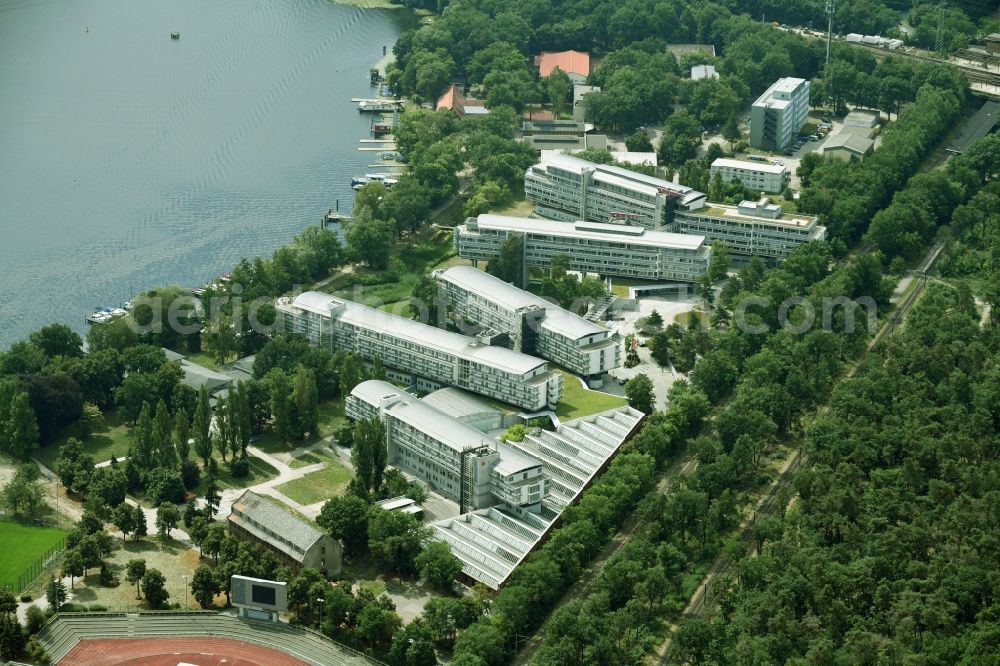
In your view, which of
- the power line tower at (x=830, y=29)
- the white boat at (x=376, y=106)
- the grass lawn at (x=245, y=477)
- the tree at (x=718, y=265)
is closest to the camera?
the grass lawn at (x=245, y=477)

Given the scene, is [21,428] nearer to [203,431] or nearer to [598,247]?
[203,431]

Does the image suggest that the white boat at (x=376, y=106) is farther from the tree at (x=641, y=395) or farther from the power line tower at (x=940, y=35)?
the tree at (x=641, y=395)

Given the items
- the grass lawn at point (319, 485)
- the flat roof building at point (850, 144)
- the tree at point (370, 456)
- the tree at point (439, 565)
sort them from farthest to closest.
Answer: the flat roof building at point (850, 144)
the grass lawn at point (319, 485)
the tree at point (370, 456)
the tree at point (439, 565)

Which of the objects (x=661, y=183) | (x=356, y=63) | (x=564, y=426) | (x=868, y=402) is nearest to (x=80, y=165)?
(x=356, y=63)

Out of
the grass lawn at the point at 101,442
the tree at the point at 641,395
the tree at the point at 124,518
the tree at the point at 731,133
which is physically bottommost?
the grass lawn at the point at 101,442

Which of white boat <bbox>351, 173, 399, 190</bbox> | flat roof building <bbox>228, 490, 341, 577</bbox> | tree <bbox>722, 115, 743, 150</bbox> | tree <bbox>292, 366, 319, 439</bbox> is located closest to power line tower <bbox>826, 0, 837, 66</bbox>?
tree <bbox>722, 115, 743, 150</bbox>

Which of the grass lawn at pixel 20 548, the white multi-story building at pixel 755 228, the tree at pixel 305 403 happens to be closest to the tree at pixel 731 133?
the white multi-story building at pixel 755 228

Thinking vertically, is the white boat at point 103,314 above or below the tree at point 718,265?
below

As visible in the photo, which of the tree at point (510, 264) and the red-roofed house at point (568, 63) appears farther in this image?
the red-roofed house at point (568, 63)
